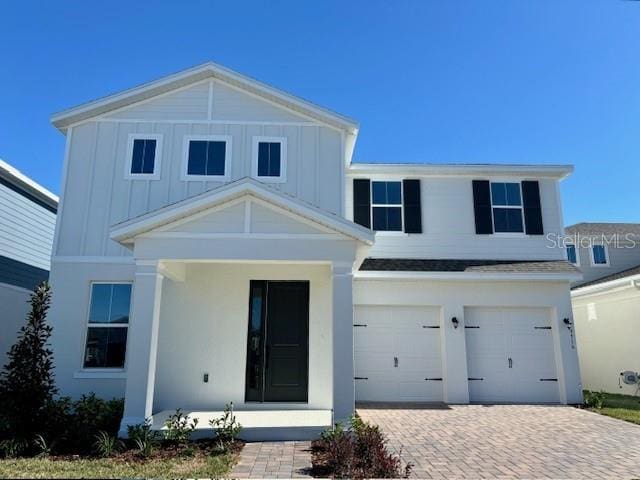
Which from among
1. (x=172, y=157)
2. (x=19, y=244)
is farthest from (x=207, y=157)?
(x=19, y=244)

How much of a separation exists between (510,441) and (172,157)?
8.71 meters

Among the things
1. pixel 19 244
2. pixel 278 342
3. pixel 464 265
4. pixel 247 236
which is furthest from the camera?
pixel 19 244

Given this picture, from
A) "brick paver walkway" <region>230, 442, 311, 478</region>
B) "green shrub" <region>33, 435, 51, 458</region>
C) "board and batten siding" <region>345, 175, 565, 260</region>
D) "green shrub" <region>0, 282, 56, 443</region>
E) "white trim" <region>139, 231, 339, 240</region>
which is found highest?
"board and batten siding" <region>345, 175, 565, 260</region>

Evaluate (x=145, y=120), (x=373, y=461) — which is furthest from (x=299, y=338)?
(x=145, y=120)

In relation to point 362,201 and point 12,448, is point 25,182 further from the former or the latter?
point 362,201

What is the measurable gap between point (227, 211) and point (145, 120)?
4384 millimetres

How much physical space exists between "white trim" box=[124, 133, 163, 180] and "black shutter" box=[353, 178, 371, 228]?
5075mm

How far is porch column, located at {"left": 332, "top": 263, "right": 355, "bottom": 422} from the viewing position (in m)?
7.26

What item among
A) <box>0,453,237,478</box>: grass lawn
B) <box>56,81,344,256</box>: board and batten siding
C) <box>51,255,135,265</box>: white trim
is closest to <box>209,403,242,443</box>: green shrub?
<box>0,453,237,478</box>: grass lawn

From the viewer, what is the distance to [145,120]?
10.7m

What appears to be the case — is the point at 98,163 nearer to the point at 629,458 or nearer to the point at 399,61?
the point at 399,61

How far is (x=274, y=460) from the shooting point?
6.19 m

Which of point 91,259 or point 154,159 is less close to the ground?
point 154,159

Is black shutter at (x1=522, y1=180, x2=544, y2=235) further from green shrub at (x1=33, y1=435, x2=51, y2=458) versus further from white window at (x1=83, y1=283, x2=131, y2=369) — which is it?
green shrub at (x1=33, y1=435, x2=51, y2=458)
